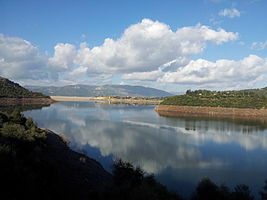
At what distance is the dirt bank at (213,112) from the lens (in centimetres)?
8775

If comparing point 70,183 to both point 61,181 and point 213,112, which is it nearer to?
point 61,181

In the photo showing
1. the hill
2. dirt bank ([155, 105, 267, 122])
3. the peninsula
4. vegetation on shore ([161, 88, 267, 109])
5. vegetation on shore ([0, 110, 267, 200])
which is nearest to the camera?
the hill

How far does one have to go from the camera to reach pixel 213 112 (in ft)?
317

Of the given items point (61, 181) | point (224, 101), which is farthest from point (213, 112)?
point (61, 181)

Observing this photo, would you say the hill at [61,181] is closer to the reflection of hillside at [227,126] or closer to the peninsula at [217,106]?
the reflection of hillside at [227,126]

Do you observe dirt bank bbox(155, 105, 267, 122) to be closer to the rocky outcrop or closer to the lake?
the lake

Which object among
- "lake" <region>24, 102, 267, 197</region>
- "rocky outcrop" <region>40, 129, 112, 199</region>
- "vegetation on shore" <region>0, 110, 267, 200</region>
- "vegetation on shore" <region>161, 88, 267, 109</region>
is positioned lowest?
"lake" <region>24, 102, 267, 197</region>

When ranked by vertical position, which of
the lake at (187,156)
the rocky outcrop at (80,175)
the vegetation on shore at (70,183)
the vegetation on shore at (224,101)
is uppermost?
the vegetation on shore at (224,101)

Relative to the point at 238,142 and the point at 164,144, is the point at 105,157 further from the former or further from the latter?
the point at 238,142

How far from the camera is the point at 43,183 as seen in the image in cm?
1116

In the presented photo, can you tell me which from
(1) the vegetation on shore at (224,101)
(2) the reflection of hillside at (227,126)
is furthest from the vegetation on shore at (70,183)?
(1) the vegetation on shore at (224,101)

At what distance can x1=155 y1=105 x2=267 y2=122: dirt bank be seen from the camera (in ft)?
288

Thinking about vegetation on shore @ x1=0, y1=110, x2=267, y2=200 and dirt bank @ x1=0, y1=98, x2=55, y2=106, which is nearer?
vegetation on shore @ x1=0, y1=110, x2=267, y2=200

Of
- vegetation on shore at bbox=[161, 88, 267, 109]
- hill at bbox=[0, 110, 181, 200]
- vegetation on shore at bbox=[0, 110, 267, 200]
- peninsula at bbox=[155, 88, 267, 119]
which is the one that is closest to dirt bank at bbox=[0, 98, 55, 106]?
peninsula at bbox=[155, 88, 267, 119]
